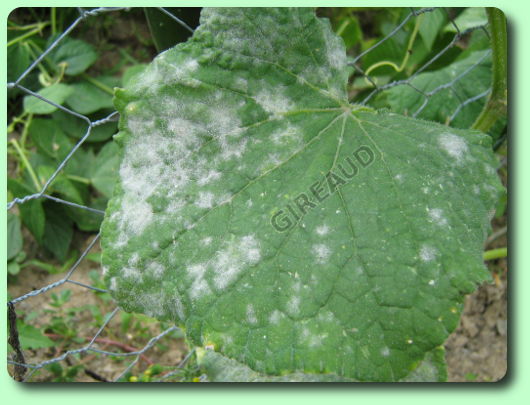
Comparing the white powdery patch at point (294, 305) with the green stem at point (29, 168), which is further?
the green stem at point (29, 168)

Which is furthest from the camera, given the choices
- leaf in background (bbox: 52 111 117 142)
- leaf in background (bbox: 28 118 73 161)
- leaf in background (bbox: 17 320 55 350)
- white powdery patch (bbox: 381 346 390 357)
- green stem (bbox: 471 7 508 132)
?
leaf in background (bbox: 52 111 117 142)

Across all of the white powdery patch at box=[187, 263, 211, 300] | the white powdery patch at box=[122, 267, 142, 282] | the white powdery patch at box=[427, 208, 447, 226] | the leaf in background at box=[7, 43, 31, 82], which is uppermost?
the leaf in background at box=[7, 43, 31, 82]

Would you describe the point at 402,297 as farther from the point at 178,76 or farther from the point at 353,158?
the point at 178,76

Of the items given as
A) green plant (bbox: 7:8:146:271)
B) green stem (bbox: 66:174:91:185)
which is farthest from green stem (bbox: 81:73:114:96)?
green stem (bbox: 66:174:91:185)

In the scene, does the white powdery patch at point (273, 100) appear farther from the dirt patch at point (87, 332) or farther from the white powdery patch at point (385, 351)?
the dirt patch at point (87, 332)

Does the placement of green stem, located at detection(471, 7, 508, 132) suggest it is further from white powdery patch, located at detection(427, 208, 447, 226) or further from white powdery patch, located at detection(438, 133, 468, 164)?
white powdery patch, located at detection(427, 208, 447, 226)

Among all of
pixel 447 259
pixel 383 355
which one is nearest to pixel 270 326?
pixel 383 355

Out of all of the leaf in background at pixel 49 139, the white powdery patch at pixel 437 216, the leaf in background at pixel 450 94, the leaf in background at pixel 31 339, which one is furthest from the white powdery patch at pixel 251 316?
the leaf in background at pixel 49 139
